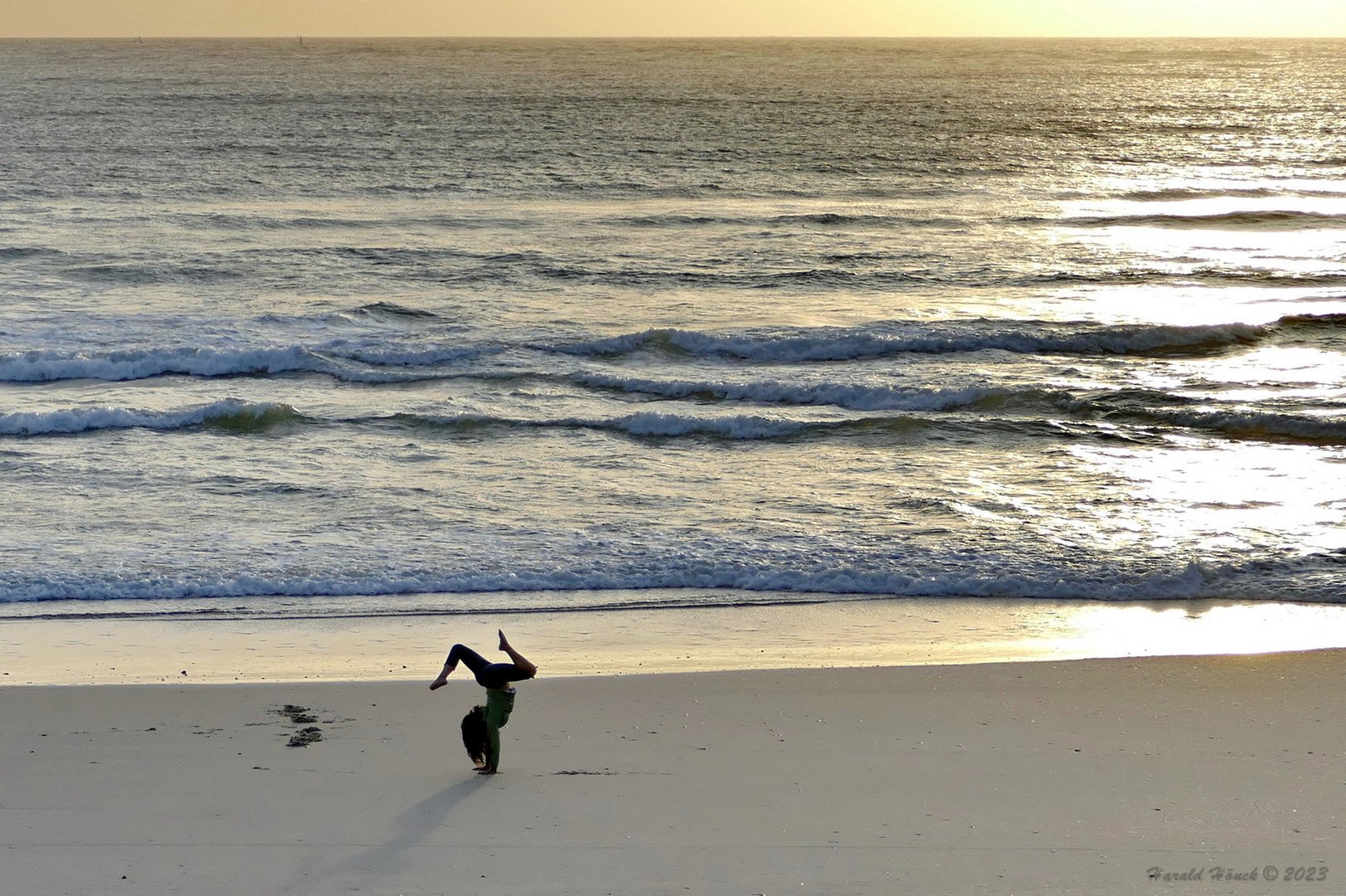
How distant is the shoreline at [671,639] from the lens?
7.35m

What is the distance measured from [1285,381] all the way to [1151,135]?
4239 centimetres

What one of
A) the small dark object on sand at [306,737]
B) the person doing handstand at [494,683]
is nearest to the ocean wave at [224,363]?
the small dark object on sand at [306,737]

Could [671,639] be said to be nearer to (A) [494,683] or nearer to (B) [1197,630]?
(A) [494,683]

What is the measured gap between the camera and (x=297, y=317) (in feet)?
Answer: 65.9

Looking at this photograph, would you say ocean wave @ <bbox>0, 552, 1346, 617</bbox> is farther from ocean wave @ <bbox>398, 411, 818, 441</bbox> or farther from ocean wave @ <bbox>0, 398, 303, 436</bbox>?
ocean wave @ <bbox>0, 398, 303, 436</bbox>

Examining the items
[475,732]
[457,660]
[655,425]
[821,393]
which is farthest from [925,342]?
[457,660]

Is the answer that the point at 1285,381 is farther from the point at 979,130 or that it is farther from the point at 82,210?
the point at 979,130

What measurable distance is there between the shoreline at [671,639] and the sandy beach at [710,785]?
437mm

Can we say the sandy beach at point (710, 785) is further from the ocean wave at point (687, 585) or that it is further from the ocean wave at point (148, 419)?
the ocean wave at point (148, 419)

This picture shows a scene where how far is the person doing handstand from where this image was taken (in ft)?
17.1

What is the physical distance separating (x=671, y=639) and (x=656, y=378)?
357 inches

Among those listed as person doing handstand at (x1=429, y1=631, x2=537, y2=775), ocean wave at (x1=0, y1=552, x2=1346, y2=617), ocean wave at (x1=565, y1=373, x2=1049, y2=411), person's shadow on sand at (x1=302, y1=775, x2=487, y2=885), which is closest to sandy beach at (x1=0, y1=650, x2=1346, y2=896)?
person's shadow on sand at (x1=302, y1=775, x2=487, y2=885)

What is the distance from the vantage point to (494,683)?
5426 millimetres

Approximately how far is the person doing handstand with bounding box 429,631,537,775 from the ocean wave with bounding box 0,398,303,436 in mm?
9437
